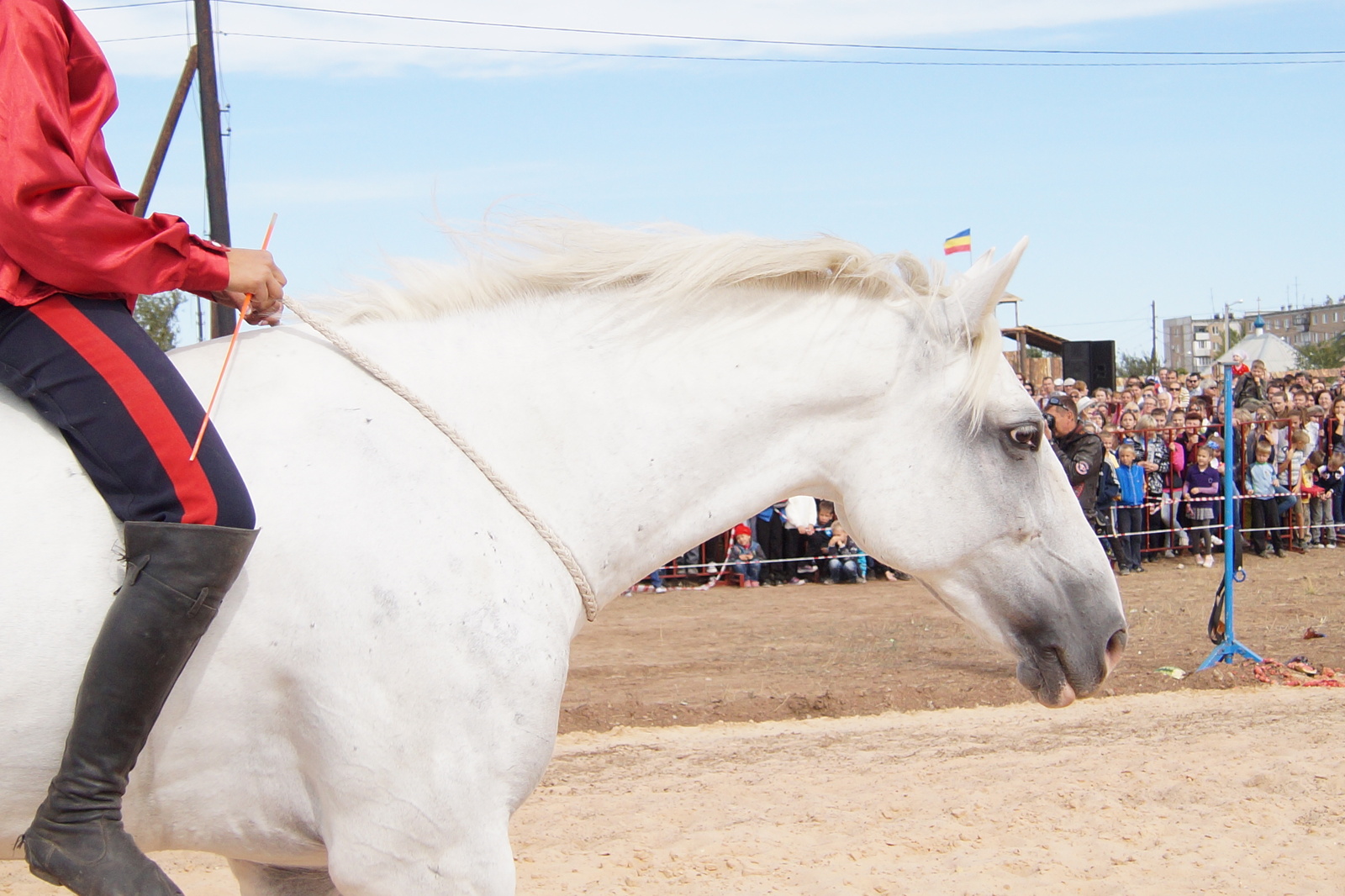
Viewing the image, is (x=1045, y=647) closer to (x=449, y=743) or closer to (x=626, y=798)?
(x=449, y=743)

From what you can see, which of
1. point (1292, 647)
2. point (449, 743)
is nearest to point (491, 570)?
point (449, 743)

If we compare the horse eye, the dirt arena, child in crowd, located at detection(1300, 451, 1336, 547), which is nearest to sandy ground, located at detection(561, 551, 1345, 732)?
the dirt arena

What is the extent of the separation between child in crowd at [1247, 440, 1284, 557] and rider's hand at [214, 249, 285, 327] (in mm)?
13872

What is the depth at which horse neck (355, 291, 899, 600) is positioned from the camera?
2.22 m

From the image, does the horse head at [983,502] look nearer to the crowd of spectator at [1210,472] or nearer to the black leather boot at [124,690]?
the black leather boot at [124,690]

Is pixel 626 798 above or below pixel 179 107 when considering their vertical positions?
below

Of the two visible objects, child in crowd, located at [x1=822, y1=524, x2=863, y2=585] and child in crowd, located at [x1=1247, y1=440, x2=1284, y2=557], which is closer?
child in crowd, located at [x1=822, y1=524, x2=863, y2=585]

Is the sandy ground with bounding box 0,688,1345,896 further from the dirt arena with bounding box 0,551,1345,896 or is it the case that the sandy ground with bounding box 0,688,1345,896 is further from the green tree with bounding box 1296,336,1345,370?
the green tree with bounding box 1296,336,1345,370

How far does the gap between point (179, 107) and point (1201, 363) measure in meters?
129

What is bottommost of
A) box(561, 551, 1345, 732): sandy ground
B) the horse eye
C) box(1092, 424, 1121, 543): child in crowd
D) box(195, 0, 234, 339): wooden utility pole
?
box(561, 551, 1345, 732): sandy ground

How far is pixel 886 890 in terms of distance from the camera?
4.01 meters

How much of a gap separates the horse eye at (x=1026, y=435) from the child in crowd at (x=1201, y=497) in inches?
474

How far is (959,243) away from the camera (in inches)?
534

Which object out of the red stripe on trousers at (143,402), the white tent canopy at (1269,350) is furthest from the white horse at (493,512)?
the white tent canopy at (1269,350)
